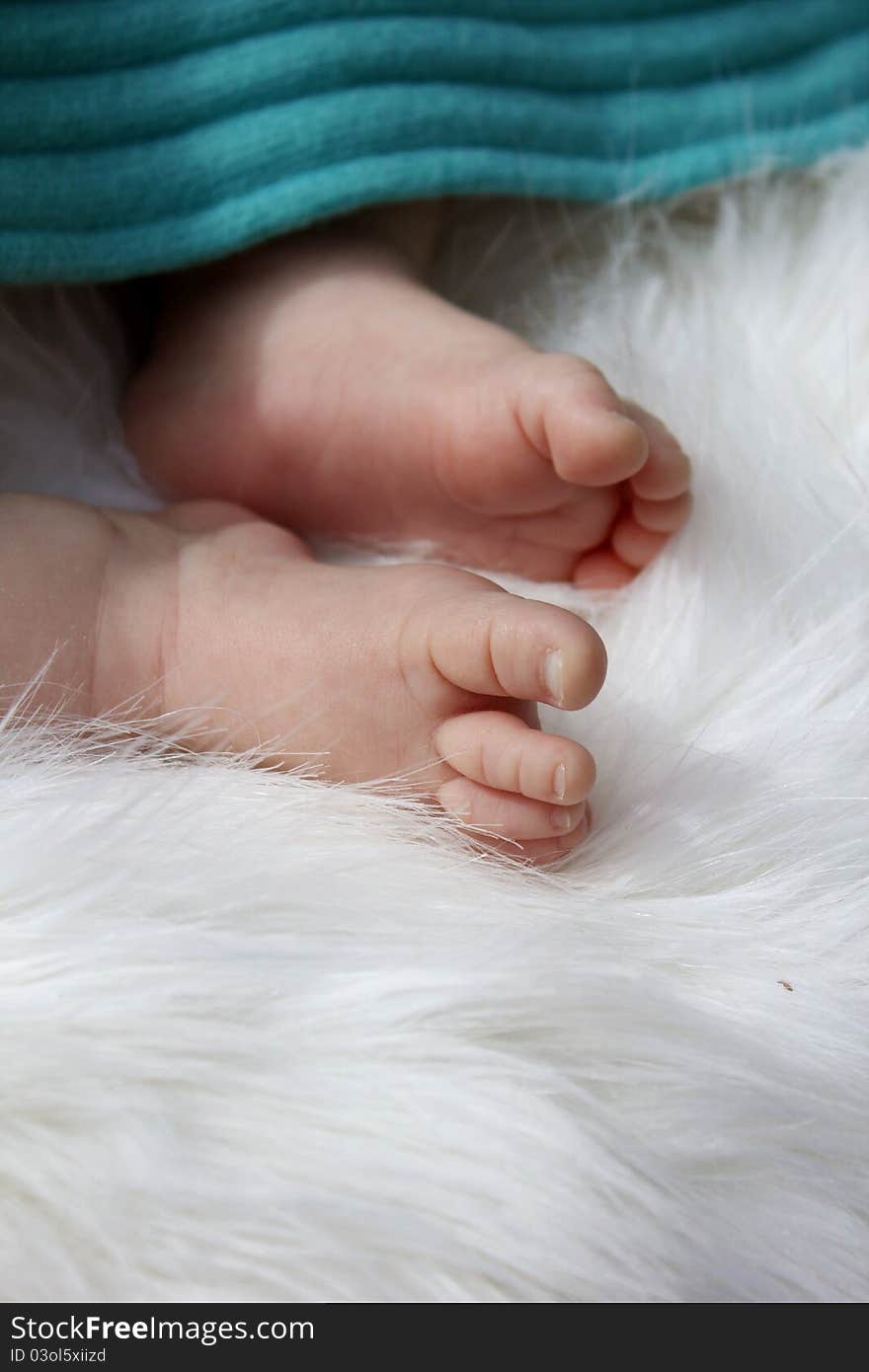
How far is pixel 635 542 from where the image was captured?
521 millimetres

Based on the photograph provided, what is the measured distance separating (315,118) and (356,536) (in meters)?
0.20

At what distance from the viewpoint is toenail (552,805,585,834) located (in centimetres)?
40

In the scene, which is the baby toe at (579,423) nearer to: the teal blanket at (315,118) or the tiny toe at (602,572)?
the tiny toe at (602,572)

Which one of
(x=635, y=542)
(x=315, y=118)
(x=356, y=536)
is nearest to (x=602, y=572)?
(x=635, y=542)

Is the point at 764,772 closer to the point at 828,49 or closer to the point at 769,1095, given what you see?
the point at 769,1095

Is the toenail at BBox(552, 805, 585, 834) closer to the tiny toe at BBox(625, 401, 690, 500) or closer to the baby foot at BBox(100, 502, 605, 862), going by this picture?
the baby foot at BBox(100, 502, 605, 862)

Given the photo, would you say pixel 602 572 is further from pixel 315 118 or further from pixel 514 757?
pixel 315 118

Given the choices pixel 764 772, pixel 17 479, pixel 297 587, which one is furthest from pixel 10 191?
pixel 764 772

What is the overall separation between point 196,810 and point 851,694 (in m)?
0.23

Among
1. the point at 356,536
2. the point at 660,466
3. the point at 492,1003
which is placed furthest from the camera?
the point at 356,536

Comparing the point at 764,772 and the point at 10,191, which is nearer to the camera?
the point at 764,772

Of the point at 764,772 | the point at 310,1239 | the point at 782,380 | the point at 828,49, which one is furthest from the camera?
the point at 828,49

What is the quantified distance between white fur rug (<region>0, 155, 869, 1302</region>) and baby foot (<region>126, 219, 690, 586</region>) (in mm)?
44

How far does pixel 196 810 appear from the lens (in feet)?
1.35
